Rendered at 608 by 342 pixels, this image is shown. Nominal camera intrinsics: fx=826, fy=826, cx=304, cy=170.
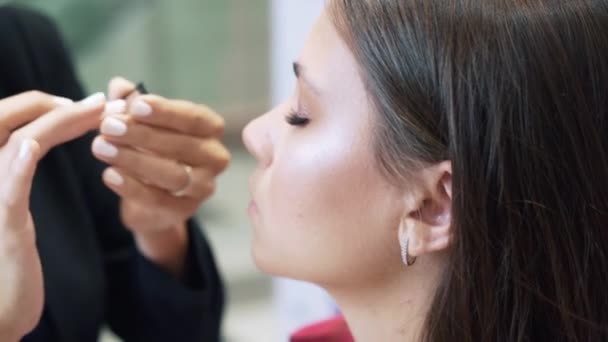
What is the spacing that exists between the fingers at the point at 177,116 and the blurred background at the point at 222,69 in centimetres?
68

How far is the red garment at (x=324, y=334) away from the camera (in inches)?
32.2

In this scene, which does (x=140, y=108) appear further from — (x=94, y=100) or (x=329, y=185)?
(x=329, y=185)

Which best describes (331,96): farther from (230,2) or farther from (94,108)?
(230,2)

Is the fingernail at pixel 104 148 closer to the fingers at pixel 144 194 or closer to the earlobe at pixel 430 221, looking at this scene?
the fingers at pixel 144 194

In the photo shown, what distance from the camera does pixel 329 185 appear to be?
0.66 meters

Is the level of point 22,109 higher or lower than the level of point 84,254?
higher

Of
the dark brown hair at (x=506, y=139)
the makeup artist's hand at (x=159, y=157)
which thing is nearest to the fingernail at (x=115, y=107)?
the makeup artist's hand at (x=159, y=157)

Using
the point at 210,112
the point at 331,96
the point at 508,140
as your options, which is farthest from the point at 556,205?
the point at 210,112

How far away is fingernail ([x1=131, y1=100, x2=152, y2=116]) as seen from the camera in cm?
73

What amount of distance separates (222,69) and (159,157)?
1163mm

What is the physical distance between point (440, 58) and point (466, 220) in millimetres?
120

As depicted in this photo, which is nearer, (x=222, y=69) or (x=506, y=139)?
(x=506, y=139)

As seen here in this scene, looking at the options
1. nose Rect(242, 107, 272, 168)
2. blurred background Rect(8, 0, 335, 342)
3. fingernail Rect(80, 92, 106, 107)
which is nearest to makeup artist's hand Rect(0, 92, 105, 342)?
fingernail Rect(80, 92, 106, 107)

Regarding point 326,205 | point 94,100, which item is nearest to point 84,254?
point 94,100
